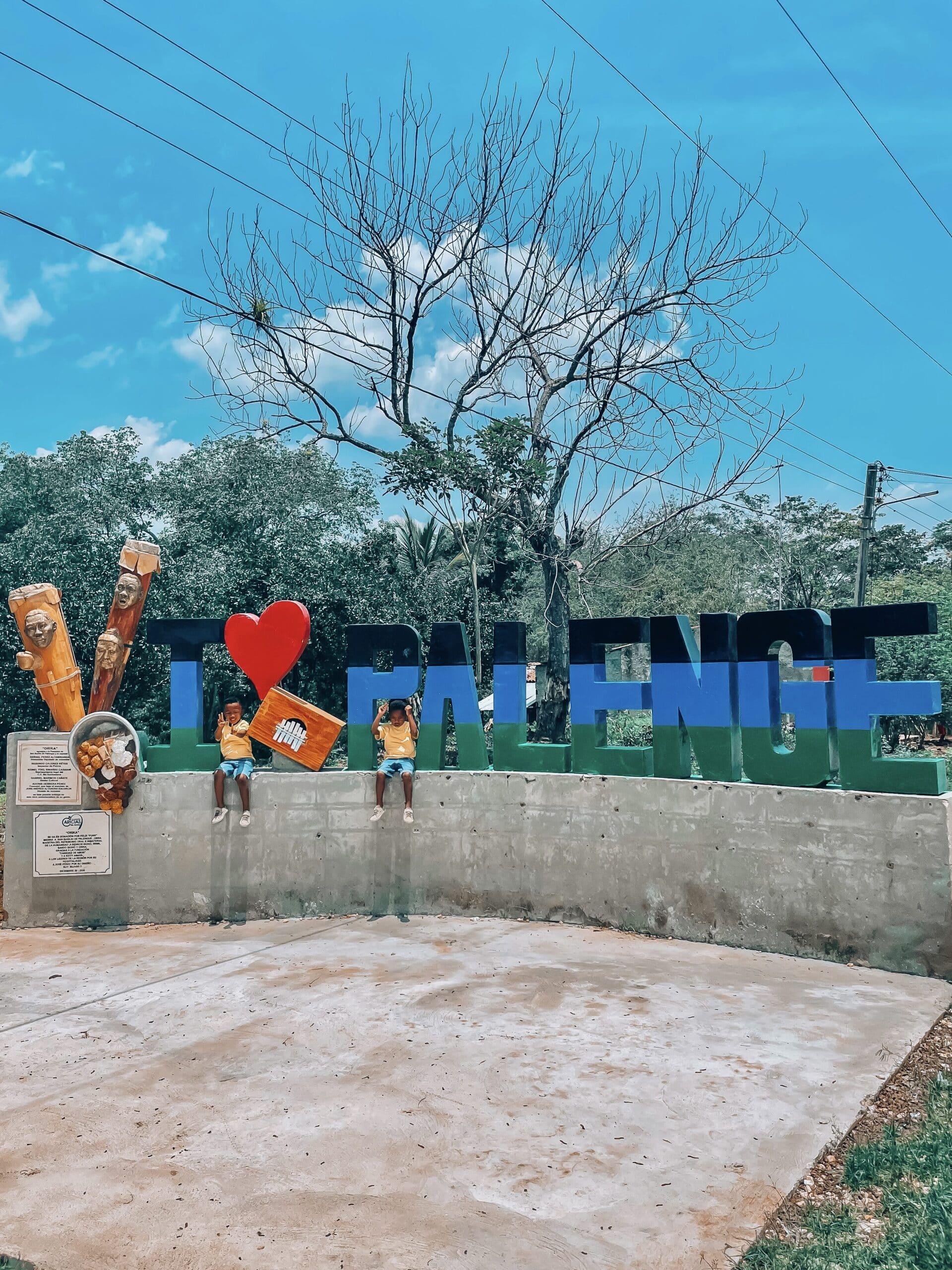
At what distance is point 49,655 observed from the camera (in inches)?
418

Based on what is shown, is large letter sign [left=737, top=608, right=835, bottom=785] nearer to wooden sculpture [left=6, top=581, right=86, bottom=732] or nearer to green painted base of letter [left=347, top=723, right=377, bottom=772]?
green painted base of letter [left=347, top=723, right=377, bottom=772]

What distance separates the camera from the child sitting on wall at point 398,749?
997 cm

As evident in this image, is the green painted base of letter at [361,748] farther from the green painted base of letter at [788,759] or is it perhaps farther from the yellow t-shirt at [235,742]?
the green painted base of letter at [788,759]

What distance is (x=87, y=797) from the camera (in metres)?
10.1

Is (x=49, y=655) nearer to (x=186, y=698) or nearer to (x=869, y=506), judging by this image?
(x=186, y=698)

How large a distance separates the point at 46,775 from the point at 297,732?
2.72m

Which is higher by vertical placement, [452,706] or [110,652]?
[110,652]

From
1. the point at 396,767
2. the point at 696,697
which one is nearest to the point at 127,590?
the point at 396,767

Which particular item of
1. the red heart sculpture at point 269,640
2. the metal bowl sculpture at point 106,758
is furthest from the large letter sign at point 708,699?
the metal bowl sculpture at point 106,758

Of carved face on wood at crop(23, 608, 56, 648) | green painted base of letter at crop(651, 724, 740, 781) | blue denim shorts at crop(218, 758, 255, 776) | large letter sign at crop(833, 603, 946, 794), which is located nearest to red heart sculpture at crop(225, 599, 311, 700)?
blue denim shorts at crop(218, 758, 255, 776)

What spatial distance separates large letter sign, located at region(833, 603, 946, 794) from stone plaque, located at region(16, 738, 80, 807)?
7829mm

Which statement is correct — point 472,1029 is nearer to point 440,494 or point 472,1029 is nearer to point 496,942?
point 496,942

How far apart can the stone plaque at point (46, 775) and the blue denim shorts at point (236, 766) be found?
155 cm

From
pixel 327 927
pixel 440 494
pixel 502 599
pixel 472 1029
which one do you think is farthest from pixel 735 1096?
pixel 502 599
